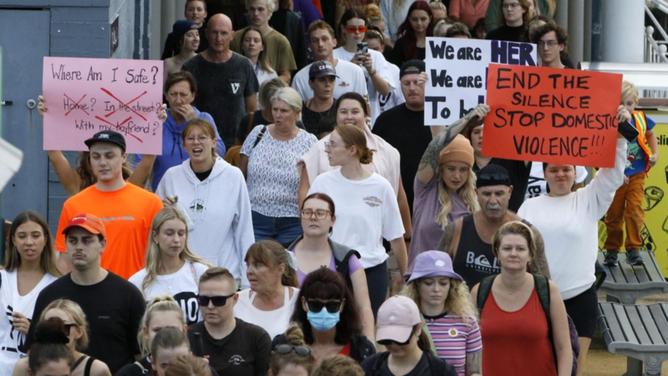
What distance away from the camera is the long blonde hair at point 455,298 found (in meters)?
10.2

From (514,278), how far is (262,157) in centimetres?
290

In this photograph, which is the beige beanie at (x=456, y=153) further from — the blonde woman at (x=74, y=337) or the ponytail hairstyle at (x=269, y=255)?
the blonde woman at (x=74, y=337)

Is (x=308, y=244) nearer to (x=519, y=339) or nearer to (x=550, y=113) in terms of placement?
(x=519, y=339)

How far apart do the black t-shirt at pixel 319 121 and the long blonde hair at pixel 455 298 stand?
387 centimetres

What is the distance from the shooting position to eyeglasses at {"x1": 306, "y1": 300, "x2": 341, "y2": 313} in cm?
1001

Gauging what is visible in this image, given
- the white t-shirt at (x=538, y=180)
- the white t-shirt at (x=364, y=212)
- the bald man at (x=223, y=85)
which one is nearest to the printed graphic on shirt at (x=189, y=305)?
the white t-shirt at (x=364, y=212)

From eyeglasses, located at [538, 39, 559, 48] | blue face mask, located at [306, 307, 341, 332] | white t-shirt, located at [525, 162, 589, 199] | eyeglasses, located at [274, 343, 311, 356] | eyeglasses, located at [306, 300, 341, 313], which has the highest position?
eyeglasses, located at [538, 39, 559, 48]

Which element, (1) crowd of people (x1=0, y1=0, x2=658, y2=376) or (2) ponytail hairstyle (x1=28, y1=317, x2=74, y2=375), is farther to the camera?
(1) crowd of people (x1=0, y1=0, x2=658, y2=376)

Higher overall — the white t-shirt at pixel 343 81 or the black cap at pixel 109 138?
the white t-shirt at pixel 343 81

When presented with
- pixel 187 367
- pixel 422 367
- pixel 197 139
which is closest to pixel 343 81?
pixel 197 139

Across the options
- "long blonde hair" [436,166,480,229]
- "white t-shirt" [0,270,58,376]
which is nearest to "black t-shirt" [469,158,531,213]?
"long blonde hair" [436,166,480,229]

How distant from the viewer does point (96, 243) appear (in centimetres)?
1044

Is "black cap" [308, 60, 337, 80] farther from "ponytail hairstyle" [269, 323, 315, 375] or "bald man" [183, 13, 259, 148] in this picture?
"ponytail hairstyle" [269, 323, 315, 375]

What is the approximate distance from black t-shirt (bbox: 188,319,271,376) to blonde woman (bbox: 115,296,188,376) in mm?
119
